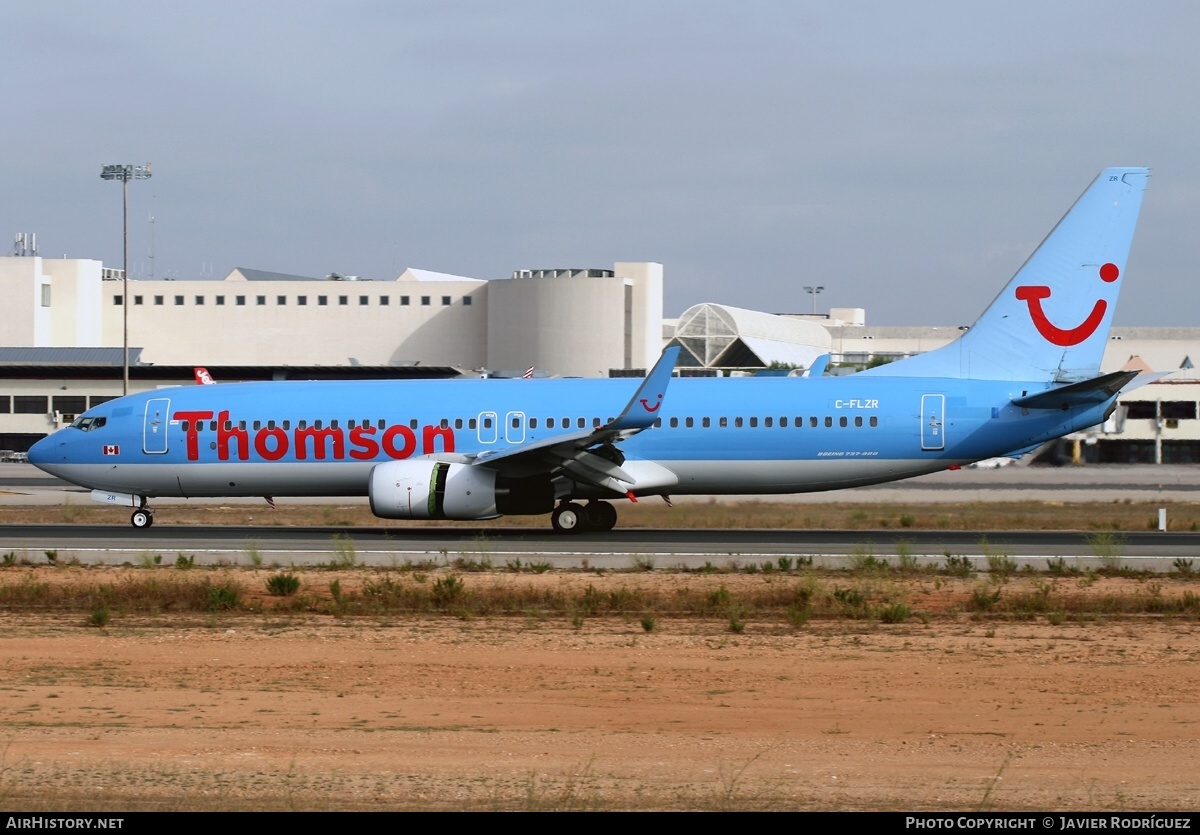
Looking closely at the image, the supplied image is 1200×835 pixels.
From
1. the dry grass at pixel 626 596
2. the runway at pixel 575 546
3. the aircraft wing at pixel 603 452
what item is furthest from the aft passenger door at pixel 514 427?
the dry grass at pixel 626 596

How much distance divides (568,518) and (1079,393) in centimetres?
1047

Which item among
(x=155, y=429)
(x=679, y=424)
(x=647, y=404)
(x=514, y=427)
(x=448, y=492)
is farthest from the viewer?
(x=155, y=429)

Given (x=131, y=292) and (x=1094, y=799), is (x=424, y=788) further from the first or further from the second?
(x=131, y=292)

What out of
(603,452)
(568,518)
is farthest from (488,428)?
(603,452)

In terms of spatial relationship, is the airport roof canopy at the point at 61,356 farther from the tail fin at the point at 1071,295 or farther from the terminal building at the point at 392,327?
the tail fin at the point at 1071,295

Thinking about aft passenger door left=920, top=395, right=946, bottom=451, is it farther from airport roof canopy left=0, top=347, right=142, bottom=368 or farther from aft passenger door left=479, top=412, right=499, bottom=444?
airport roof canopy left=0, top=347, right=142, bottom=368

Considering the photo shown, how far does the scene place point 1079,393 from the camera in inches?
1069

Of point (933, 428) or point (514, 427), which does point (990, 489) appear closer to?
point (933, 428)

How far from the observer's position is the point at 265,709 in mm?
12156

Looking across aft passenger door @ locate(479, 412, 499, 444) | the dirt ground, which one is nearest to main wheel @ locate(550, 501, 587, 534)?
aft passenger door @ locate(479, 412, 499, 444)

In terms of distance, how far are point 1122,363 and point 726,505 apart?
222 feet

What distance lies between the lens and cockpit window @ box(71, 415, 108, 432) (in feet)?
101

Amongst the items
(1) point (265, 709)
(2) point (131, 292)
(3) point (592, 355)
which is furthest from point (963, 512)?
(2) point (131, 292)

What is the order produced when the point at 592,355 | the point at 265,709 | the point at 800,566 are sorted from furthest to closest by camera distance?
the point at 592,355 < the point at 800,566 < the point at 265,709
